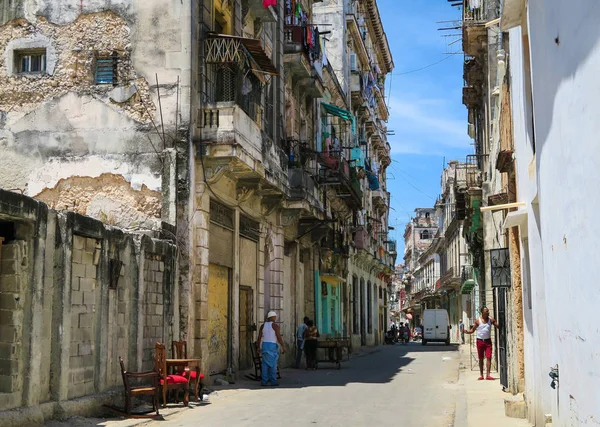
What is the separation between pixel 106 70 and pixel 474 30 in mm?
11299

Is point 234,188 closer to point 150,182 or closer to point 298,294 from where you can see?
point 150,182

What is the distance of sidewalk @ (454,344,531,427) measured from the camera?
10539mm

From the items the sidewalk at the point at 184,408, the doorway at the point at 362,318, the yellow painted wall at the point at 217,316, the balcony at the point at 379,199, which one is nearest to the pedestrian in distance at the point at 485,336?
the sidewalk at the point at 184,408

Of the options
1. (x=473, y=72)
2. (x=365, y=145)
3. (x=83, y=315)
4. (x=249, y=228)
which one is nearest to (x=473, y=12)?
(x=473, y=72)

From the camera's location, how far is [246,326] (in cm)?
2023

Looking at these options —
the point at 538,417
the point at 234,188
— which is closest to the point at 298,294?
the point at 234,188

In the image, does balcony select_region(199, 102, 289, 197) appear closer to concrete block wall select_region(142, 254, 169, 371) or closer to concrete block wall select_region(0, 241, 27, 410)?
concrete block wall select_region(142, 254, 169, 371)

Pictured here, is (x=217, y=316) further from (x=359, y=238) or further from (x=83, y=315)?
(x=359, y=238)

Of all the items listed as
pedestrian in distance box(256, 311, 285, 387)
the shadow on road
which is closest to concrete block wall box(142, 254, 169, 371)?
the shadow on road

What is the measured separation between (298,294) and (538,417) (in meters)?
16.4

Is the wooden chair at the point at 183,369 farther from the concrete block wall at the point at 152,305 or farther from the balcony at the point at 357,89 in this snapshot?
the balcony at the point at 357,89

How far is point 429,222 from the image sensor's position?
10925 centimetres

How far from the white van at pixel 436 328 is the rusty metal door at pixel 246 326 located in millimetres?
31857

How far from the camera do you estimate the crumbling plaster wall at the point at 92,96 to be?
1616cm
